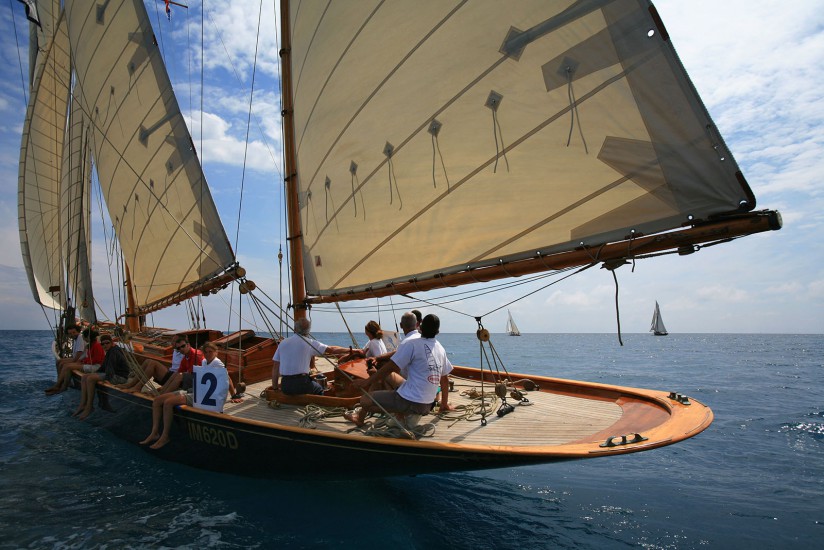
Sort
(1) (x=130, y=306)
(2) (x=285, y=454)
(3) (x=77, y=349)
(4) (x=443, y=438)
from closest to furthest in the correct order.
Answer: (4) (x=443, y=438) < (2) (x=285, y=454) < (3) (x=77, y=349) < (1) (x=130, y=306)

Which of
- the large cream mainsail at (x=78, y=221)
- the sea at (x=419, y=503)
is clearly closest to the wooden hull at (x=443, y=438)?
the sea at (x=419, y=503)

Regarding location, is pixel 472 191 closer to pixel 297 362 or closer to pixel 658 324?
pixel 297 362

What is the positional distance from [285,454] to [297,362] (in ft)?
4.14

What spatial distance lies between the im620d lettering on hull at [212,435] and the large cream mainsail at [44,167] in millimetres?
14715

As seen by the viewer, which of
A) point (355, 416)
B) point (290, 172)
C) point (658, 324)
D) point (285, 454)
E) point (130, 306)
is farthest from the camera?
point (658, 324)

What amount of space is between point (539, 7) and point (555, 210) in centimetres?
221

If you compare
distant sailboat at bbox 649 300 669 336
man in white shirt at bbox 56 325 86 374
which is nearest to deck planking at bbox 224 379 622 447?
man in white shirt at bbox 56 325 86 374

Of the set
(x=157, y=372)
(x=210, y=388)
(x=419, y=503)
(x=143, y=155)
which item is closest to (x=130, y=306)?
(x=143, y=155)

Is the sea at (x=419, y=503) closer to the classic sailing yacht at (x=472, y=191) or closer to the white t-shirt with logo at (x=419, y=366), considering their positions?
the classic sailing yacht at (x=472, y=191)

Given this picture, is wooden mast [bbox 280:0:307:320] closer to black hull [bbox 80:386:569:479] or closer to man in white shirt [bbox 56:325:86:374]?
black hull [bbox 80:386:569:479]

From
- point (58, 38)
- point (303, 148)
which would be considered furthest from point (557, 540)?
point (58, 38)

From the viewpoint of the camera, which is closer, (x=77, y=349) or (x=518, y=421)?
(x=518, y=421)

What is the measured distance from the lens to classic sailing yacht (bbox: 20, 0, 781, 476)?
4391mm

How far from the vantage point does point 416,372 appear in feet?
16.7
